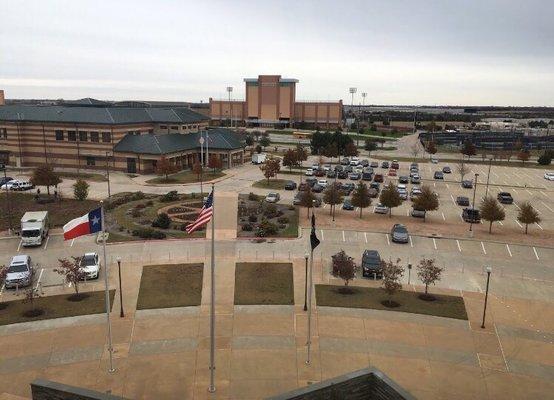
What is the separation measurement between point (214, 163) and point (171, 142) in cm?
856

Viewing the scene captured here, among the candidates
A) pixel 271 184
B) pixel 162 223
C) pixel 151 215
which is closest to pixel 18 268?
pixel 162 223

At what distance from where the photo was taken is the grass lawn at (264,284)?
88.0 feet

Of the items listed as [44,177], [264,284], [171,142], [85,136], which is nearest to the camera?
[264,284]

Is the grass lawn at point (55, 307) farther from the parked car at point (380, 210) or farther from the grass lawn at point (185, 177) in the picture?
the grass lawn at point (185, 177)

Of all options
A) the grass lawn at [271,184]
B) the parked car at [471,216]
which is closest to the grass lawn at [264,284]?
the parked car at [471,216]

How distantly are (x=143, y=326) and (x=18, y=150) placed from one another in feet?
217

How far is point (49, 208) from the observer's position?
49438 millimetres

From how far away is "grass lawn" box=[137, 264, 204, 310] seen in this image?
26.4 meters

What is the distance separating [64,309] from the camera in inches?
1000

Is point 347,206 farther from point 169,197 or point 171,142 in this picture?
point 171,142

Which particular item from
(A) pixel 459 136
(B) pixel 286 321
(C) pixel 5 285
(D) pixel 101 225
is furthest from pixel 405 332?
(A) pixel 459 136

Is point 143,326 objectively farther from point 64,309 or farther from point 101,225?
point 101,225

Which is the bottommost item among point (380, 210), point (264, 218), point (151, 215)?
point (151, 215)

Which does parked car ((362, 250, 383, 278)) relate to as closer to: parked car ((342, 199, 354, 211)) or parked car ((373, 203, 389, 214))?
parked car ((373, 203, 389, 214))
